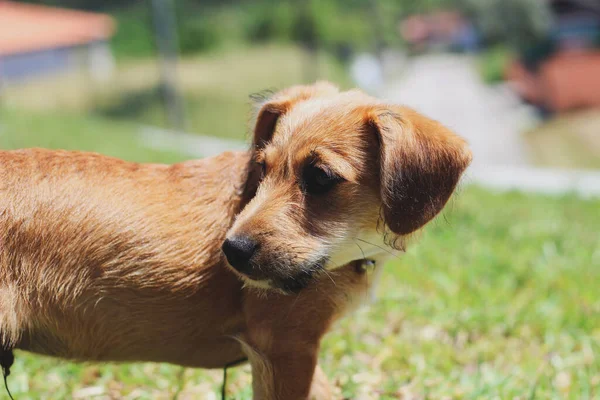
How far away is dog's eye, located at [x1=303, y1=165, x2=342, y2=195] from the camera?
244 cm

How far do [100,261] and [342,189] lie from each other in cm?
97

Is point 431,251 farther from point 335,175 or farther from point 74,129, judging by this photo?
point 74,129

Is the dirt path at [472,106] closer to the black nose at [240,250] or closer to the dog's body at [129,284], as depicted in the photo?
the dog's body at [129,284]

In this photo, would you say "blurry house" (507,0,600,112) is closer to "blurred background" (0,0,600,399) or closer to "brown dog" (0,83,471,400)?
"blurred background" (0,0,600,399)

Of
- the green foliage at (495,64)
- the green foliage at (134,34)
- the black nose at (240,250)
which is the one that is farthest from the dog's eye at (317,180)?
the green foliage at (495,64)

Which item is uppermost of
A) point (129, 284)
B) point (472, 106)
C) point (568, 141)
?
point (129, 284)

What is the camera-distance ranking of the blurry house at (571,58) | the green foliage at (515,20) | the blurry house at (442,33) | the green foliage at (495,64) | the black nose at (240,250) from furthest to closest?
the blurry house at (442,33)
the green foliage at (495,64)
the green foliage at (515,20)
the blurry house at (571,58)
the black nose at (240,250)

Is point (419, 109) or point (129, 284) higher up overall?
point (419, 109)

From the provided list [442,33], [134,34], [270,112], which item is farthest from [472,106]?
[270,112]

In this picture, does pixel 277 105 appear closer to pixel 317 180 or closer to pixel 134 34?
pixel 317 180

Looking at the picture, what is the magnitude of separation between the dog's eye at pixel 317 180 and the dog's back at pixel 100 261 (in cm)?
40

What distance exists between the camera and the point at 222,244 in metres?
2.32

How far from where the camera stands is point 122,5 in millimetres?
26484

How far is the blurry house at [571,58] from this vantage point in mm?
21797
